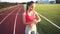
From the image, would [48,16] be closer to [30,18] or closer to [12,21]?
[30,18]

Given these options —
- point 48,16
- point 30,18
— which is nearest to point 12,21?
point 30,18

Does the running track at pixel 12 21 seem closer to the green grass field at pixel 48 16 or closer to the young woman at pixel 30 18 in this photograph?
the young woman at pixel 30 18

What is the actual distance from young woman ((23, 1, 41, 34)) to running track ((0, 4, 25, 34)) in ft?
0.24

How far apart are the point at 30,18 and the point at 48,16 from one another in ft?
0.85

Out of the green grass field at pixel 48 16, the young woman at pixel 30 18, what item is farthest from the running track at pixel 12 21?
the green grass field at pixel 48 16

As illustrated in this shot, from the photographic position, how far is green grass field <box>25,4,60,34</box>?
2045 millimetres

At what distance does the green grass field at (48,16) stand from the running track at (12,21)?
192mm

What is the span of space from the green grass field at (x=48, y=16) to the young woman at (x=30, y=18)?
68 mm

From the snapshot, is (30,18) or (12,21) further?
(12,21)

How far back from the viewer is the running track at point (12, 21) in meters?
2.04

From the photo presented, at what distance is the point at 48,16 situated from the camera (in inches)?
83.3

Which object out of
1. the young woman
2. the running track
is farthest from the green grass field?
the running track

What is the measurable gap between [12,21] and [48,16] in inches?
16.3

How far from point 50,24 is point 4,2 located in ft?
1.88
